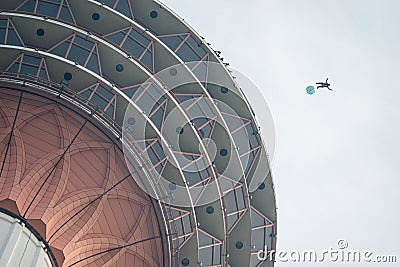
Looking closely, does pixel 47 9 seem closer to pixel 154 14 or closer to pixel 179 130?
pixel 154 14

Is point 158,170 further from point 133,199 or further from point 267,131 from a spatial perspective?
point 267,131

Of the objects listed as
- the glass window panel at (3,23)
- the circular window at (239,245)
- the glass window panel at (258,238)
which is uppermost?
the glass window panel at (3,23)

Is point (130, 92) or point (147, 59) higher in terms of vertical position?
point (147, 59)

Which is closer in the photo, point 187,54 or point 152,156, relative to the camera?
point 152,156

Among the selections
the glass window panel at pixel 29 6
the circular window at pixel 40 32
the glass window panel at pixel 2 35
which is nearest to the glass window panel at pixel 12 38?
the glass window panel at pixel 2 35

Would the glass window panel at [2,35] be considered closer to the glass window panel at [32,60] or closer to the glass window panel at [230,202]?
the glass window panel at [32,60]

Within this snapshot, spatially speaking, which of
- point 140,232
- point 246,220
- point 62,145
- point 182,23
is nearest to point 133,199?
point 140,232

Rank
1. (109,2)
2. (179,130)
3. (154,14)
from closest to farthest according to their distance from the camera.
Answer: (179,130)
(109,2)
(154,14)

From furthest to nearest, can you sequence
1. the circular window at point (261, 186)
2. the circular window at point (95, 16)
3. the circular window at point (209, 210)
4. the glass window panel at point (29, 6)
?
the circular window at point (261, 186)
the circular window at point (209, 210)
the circular window at point (95, 16)
the glass window panel at point (29, 6)

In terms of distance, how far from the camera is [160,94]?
4103 cm

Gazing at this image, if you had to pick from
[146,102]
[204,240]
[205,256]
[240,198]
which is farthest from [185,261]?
[146,102]

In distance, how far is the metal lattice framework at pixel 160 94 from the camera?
1544 inches

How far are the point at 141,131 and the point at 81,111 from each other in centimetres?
402

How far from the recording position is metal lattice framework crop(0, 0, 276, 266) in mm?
39219
